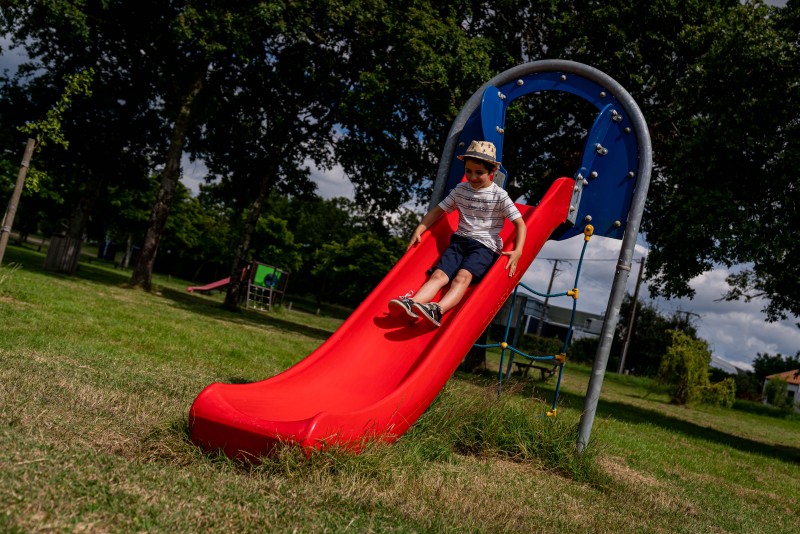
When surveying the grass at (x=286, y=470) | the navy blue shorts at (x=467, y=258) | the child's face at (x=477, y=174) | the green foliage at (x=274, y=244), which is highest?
the green foliage at (x=274, y=244)

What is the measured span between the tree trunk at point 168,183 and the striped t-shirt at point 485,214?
46.2ft

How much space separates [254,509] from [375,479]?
87 cm

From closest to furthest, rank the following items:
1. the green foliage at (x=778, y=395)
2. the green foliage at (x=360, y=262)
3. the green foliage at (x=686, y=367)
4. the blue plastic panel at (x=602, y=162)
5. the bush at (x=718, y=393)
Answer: the blue plastic panel at (x=602, y=162) < the green foliage at (x=686, y=367) < the bush at (x=718, y=393) < the green foliage at (x=778, y=395) < the green foliage at (x=360, y=262)

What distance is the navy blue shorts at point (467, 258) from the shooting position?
5.55 metres

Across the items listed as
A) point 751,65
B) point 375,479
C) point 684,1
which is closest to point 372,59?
point 684,1

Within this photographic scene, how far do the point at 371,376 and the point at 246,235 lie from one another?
1652cm

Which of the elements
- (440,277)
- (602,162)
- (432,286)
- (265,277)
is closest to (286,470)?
(432,286)

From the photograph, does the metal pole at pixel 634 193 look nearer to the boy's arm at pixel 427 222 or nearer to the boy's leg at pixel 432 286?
the boy's arm at pixel 427 222

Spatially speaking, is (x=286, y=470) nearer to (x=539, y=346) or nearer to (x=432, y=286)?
(x=432, y=286)

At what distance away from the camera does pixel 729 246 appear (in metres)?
13.1

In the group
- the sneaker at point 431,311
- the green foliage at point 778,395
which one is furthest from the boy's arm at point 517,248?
the green foliage at point 778,395

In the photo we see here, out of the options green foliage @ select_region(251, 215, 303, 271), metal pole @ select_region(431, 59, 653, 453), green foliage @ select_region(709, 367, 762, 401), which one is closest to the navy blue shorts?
metal pole @ select_region(431, 59, 653, 453)

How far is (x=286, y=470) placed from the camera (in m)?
3.47

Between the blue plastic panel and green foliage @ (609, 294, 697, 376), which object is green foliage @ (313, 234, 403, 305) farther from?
the blue plastic panel
